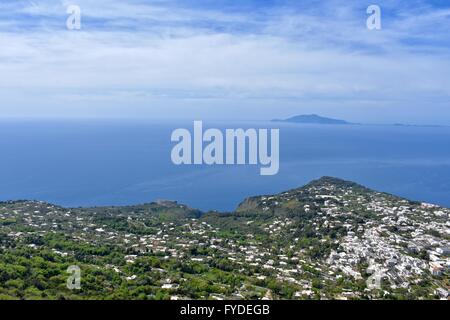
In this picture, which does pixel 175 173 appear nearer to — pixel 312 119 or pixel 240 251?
pixel 240 251

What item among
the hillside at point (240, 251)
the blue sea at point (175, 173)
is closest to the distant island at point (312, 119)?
the blue sea at point (175, 173)

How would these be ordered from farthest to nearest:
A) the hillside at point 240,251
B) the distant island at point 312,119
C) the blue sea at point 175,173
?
the distant island at point 312,119
the blue sea at point 175,173
the hillside at point 240,251

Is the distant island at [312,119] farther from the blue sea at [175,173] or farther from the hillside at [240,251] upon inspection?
the hillside at [240,251]

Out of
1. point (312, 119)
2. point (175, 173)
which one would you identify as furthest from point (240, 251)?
point (312, 119)

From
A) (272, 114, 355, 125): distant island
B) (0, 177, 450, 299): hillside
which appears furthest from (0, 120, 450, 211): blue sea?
(272, 114, 355, 125): distant island

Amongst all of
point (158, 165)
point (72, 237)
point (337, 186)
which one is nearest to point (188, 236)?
point (72, 237)

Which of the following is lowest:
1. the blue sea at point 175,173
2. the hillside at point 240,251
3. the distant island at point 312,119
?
the blue sea at point 175,173
